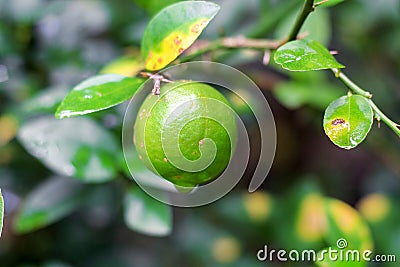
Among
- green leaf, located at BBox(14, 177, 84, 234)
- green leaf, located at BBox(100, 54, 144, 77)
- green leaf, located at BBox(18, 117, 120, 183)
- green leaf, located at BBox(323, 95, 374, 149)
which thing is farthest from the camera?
green leaf, located at BBox(100, 54, 144, 77)

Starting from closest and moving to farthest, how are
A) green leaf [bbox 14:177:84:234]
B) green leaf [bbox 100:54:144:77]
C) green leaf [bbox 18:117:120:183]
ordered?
1. green leaf [bbox 18:117:120:183]
2. green leaf [bbox 14:177:84:234]
3. green leaf [bbox 100:54:144:77]

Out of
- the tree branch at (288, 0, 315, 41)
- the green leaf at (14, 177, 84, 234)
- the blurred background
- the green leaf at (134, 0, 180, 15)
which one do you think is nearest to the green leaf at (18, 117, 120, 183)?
the blurred background

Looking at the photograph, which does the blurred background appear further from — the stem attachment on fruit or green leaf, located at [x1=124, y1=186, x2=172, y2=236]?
the stem attachment on fruit

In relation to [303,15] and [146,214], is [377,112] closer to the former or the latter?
[303,15]

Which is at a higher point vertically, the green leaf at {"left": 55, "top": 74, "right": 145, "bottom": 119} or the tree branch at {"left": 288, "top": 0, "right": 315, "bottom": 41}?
the tree branch at {"left": 288, "top": 0, "right": 315, "bottom": 41}

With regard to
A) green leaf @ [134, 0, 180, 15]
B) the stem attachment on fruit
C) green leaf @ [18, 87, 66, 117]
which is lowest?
green leaf @ [18, 87, 66, 117]

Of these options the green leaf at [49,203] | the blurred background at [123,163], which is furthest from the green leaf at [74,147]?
the green leaf at [49,203]

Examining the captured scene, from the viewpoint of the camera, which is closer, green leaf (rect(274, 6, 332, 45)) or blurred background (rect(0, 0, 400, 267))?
blurred background (rect(0, 0, 400, 267))
